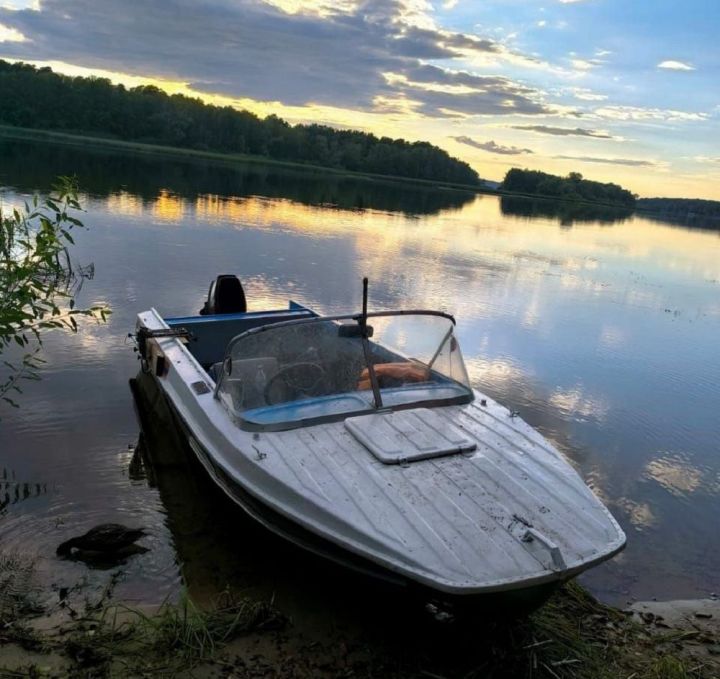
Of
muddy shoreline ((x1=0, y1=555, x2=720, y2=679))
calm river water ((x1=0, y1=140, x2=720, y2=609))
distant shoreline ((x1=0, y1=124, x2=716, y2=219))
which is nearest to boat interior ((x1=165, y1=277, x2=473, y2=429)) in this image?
calm river water ((x1=0, y1=140, x2=720, y2=609))

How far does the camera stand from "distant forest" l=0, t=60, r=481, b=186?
305ft

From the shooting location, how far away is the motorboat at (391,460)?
11.0 feet

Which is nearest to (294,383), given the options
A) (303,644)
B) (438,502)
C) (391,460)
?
(391,460)

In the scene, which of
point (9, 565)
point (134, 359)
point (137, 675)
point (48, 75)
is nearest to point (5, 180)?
point (134, 359)

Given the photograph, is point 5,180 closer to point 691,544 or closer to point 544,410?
point 544,410

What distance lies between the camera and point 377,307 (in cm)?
1361

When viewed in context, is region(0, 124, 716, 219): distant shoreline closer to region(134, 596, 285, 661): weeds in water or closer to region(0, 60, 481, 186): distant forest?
region(0, 60, 481, 186): distant forest

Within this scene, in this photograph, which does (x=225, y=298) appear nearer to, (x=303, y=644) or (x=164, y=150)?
(x=303, y=644)

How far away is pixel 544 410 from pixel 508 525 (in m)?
5.66

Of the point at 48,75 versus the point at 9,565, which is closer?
the point at 9,565

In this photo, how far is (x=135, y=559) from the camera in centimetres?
462

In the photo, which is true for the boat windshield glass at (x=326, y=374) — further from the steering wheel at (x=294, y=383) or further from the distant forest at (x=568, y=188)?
the distant forest at (x=568, y=188)

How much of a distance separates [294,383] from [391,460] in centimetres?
119

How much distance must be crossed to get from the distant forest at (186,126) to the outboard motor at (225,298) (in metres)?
94.7
